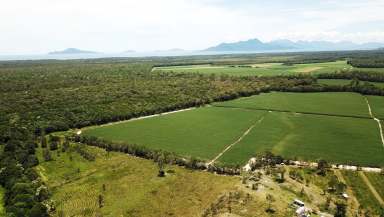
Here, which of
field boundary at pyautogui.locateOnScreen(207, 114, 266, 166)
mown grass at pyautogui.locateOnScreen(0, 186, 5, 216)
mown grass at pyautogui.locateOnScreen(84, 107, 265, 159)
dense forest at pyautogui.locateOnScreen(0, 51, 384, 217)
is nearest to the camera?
mown grass at pyautogui.locateOnScreen(0, 186, 5, 216)

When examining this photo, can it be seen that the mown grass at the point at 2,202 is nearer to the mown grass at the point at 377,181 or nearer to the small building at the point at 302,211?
the small building at the point at 302,211

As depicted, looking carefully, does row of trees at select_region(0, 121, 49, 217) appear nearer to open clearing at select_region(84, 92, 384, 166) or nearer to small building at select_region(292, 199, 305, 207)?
open clearing at select_region(84, 92, 384, 166)

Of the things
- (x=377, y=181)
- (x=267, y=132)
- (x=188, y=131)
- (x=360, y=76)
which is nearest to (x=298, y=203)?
(x=377, y=181)

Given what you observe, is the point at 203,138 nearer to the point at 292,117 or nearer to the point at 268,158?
the point at 268,158

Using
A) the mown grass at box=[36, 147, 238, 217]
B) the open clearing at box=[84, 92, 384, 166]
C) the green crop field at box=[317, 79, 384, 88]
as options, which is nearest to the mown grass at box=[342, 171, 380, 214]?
the open clearing at box=[84, 92, 384, 166]

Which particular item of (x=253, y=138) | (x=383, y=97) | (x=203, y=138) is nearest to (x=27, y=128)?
(x=203, y=138)

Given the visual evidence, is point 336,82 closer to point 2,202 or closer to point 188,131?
point 188,131

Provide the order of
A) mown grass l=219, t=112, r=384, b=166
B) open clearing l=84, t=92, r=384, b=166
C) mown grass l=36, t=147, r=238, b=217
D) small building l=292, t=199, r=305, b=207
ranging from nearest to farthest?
small building l=292, t=199, r=305, b=207
mown grass l=36, t=147, r=238, b=217
mown grass l=219, t=112, r=384, b=166
open clearing l=84, t=92, r=384, b=166
